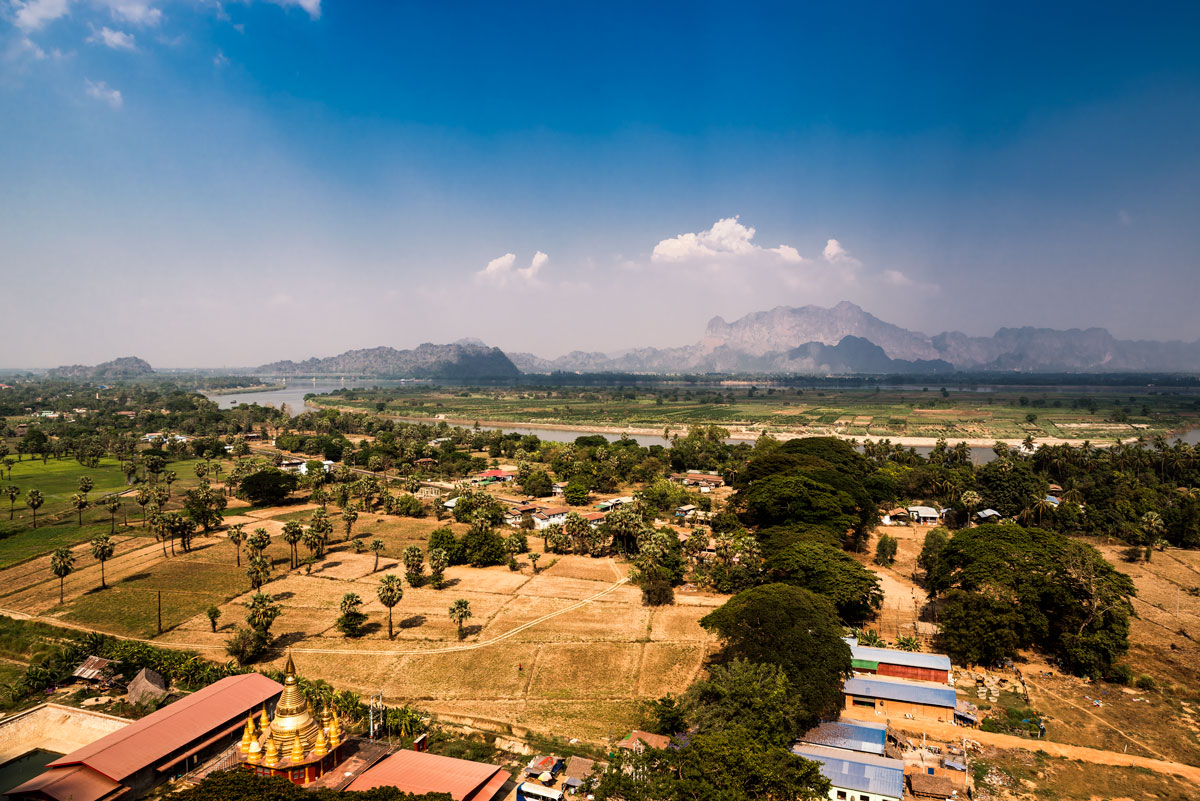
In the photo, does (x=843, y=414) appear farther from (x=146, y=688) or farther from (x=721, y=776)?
(x=146, y=688)

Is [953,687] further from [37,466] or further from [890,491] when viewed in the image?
[37,466]

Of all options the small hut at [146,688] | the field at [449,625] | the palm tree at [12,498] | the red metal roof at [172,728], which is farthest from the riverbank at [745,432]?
the small hut at [146,688]

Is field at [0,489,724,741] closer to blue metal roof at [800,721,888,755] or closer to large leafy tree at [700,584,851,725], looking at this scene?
large leafy tree at [700,584,851,725]

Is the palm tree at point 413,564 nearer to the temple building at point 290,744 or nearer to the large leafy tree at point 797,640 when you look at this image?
the temple building at point 290,744

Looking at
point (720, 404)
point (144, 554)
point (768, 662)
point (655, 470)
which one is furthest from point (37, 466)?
point (720, 404)

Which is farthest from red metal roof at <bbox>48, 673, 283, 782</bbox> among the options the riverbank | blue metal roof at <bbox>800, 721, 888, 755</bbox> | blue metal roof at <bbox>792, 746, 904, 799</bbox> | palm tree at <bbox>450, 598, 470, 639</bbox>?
the riverbank

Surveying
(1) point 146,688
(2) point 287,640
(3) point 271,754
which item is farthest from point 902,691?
(1) point 146,688
